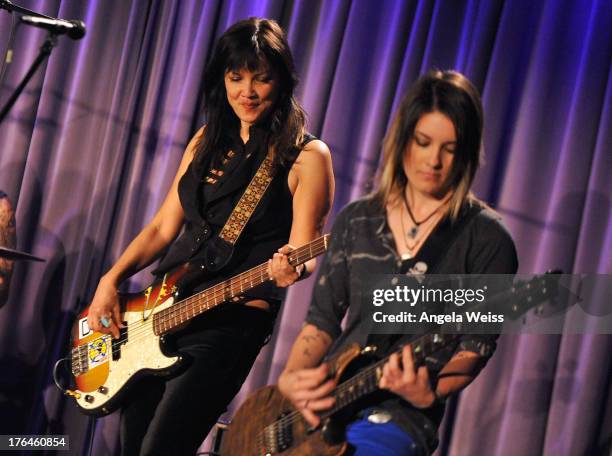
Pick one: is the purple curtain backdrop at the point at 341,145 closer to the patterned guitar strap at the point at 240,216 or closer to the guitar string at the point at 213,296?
the patterned guitar strap at the point at 240,216

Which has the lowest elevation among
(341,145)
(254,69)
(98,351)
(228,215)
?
(98,351)

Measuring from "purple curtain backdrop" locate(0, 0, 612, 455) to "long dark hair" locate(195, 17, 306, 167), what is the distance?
46cm

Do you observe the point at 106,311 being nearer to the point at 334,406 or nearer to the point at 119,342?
the point at 119,342

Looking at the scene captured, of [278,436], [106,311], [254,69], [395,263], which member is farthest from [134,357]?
[395,263]

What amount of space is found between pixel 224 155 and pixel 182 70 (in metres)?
1.43

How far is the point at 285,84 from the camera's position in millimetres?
2693

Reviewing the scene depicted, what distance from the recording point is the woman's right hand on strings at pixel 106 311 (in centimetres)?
285

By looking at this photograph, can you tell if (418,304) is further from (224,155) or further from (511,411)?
(511,411)

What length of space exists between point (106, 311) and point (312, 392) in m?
1.31

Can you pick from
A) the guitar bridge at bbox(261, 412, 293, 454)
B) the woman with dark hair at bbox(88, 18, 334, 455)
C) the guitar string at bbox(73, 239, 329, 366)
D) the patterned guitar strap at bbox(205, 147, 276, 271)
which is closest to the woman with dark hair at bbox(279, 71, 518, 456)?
the guitar bridge at bbox(261, 412, 293, 454)

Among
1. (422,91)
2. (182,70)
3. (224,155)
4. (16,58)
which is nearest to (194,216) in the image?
(224,155)

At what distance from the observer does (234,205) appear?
273 cm

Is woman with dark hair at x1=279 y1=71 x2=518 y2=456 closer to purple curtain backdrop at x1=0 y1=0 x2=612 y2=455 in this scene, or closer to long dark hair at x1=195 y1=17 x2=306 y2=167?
long dark hair at x1=195 y1=17 x2=306 y2=167

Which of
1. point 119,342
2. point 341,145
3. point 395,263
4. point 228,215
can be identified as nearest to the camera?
point 395,263
